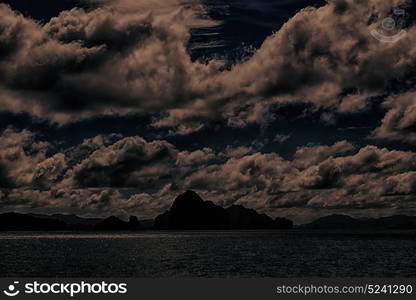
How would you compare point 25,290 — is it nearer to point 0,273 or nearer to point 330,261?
point 0,273

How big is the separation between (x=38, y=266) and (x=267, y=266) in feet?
144

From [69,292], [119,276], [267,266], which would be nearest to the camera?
[69,292]

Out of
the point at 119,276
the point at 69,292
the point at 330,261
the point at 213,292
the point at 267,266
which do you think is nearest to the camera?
the point at 69,292

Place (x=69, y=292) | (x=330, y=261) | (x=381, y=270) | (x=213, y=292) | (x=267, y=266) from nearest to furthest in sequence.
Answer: (x=69, y=292) → (x=213, y=292) → (x=381, y=270) → (x=267, y=266) → (x=330, y=261)

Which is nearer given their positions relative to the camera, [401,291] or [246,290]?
[401,291]

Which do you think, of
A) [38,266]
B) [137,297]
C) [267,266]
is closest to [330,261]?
[267,266]

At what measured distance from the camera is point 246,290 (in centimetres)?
4619

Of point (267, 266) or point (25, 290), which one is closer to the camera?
point (25, 290)

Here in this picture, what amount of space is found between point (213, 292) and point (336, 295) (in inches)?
420

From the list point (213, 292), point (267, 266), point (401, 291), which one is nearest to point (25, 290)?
point (213, 292)

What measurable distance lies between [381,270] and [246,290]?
161ft

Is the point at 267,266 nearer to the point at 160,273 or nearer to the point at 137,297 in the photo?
the point at 160,273

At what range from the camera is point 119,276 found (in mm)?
81312

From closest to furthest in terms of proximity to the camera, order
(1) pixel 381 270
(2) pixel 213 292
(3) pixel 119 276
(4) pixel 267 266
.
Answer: (2) pixel 213 292 < (3) pixel 119 276 < (1) pixel 381 270 < (4) pixel 267 266
